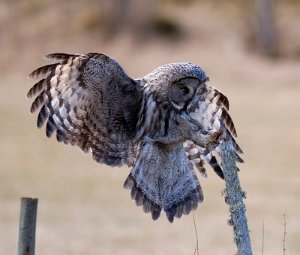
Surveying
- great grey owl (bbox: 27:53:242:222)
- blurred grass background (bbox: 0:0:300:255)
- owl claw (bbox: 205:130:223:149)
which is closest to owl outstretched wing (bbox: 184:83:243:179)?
great grey owl (bbox: 27:53:242:222)

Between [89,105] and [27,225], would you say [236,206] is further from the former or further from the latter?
[89,105]

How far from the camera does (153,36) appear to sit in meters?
40.8

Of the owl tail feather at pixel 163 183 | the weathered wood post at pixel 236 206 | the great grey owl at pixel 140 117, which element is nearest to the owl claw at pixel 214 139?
the weathered wood post at pixel 236 206

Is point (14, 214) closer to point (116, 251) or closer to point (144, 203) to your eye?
point (116, 251)

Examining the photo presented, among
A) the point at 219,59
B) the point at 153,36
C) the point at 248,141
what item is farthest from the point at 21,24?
the point at 248,141

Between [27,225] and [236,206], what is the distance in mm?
1165

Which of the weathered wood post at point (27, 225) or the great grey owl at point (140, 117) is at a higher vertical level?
the great grey owl at point (140, 117)

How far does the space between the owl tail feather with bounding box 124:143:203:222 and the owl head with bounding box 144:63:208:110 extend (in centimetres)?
29

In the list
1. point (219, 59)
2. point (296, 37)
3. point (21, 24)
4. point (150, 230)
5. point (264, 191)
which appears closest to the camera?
point (150, 230)

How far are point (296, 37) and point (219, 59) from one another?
399 cm

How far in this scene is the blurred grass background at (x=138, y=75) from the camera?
14859 mm

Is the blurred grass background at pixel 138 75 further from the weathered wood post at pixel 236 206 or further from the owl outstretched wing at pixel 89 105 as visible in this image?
the weathered wood post at pixel 236 206

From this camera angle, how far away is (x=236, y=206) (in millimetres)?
5758

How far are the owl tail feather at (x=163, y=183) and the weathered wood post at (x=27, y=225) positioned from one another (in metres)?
0.69
